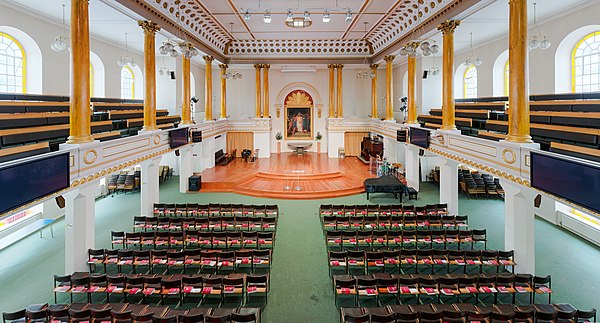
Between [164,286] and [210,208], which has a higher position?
[210,208]

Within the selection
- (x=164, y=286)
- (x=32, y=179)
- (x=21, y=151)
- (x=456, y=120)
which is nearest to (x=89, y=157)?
(x=21, y=151)

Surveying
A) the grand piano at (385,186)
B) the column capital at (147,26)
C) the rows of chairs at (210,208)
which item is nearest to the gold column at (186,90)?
the column capital at (147,26)

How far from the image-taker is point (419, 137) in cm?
1421

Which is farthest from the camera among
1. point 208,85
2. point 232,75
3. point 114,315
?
point 208,85

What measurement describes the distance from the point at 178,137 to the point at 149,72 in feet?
10.7

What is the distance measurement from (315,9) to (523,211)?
11.0 meters

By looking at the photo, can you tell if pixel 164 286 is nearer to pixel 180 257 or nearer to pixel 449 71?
pixel 180 257

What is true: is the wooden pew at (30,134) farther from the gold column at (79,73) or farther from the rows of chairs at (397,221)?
the rows of chairs at (397,221)

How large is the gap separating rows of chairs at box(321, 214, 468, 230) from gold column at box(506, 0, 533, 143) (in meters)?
4.07

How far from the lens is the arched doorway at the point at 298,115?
26.1 metres

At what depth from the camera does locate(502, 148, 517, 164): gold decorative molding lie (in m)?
8.02

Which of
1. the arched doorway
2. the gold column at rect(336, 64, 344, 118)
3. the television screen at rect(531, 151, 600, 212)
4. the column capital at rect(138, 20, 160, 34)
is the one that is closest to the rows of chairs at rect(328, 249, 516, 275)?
the television screen at rect(531, 151, 600, 212)

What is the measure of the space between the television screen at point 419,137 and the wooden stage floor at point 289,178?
3.71m

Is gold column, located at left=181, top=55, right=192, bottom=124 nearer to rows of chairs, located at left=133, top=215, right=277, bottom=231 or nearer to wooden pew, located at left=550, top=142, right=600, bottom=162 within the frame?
rows of chairs, located at left=133, top=215, right=277, bottom=231
